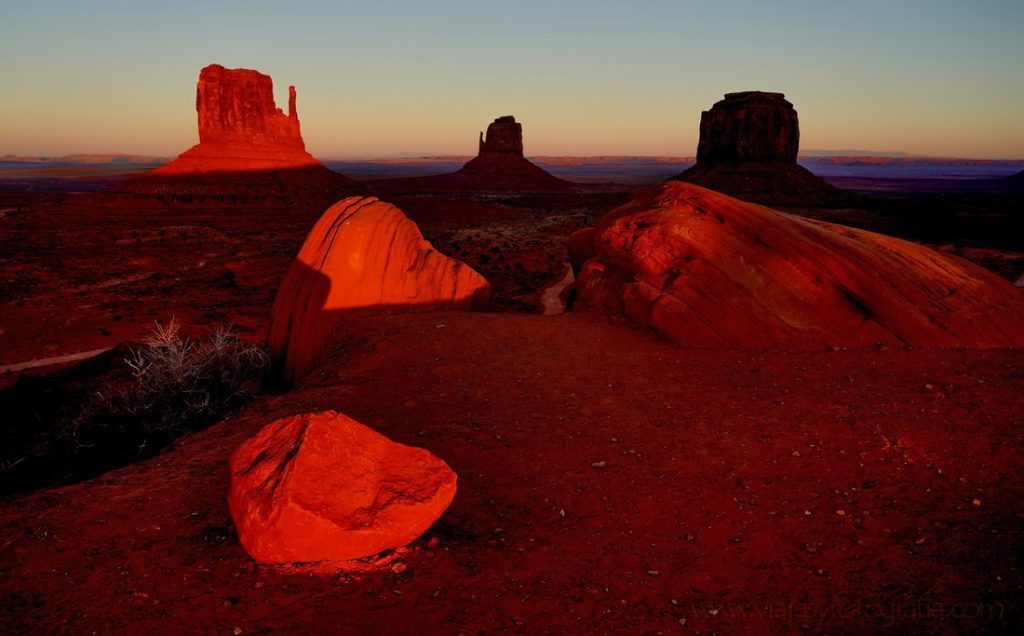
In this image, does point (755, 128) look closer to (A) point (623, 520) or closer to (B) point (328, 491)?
(A) point (623, 520)

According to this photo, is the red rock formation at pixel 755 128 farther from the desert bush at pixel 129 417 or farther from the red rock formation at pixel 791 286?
the desert bush at pixel 129 417

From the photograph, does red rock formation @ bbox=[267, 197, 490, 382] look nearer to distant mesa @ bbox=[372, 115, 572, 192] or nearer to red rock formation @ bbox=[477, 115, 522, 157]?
distant mesa @ bbox=[372, 115, 572, 192]

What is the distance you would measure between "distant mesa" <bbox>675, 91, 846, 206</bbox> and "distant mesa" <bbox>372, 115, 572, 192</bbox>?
32554 mm

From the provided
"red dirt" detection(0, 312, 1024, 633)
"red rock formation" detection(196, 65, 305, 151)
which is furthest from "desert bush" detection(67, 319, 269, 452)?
"red rock formation" detection(196, 65, 305, 151)

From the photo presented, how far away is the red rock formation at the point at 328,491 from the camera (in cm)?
327

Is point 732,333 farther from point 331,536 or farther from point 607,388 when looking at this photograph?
point 331,536

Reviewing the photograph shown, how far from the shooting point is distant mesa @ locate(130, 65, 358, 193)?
172 ft

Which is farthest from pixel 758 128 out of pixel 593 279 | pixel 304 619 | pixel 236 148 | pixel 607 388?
pixel 304 619

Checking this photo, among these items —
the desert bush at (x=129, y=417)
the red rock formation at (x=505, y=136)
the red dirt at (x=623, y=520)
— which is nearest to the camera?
the red dirt at (x=623, y=520)

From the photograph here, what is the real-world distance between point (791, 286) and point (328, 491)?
7.23 m

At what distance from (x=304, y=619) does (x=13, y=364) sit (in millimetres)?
14315

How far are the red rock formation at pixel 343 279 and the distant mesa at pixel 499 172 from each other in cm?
8177

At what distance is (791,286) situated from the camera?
801 cm

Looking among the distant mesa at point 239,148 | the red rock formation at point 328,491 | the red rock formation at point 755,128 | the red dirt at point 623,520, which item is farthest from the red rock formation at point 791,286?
the red rock formation at point 755,128
